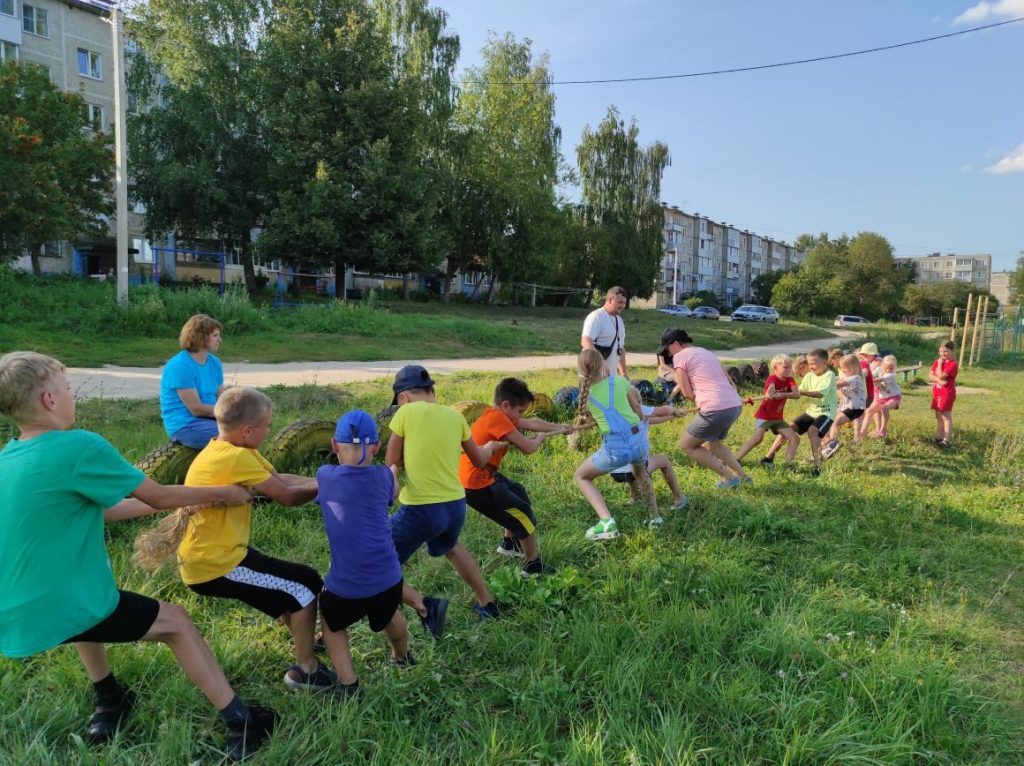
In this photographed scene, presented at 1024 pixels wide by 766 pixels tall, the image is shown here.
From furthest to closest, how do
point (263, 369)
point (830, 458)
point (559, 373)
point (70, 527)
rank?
point (559, 373)
point (263, 369)
point (830, 458)
point (70, 527)

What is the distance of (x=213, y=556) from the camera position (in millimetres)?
2740

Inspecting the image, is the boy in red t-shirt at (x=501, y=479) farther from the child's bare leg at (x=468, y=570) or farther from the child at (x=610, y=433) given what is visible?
the child at (x=610, y=433)

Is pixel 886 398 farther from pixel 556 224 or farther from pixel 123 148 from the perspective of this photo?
pixel 556 224

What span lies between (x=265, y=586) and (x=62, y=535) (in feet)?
2.66

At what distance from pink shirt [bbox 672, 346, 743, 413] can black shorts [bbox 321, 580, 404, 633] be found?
12.9ft

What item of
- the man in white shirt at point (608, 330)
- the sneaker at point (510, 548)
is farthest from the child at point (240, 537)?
the man in white shirt at point (608, 330)

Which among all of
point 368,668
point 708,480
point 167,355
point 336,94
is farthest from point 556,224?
point 368,668

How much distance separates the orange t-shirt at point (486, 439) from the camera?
4.15 m

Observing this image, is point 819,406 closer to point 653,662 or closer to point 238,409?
point 653,662

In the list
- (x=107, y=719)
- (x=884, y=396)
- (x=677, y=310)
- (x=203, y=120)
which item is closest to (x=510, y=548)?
(x=107, y=719)

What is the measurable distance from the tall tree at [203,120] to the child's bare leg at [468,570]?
3202cm

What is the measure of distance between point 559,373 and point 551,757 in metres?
11.8

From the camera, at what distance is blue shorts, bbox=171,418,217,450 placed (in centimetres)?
483

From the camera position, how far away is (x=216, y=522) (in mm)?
2762
